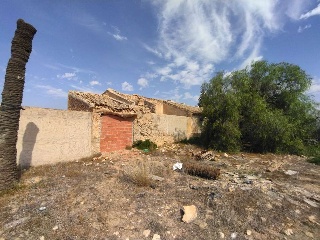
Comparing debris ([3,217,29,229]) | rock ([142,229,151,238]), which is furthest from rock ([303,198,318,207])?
debris ([3,217,29,229])

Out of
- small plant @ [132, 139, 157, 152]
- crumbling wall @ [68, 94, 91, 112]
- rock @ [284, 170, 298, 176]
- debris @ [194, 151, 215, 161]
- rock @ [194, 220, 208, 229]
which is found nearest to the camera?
rock @ [194, 220, 208, 229]

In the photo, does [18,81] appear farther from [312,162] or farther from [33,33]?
[312,162]

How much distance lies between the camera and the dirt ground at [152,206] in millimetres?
3977

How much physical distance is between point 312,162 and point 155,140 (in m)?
7.86

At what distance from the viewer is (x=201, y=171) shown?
7211 millimetres

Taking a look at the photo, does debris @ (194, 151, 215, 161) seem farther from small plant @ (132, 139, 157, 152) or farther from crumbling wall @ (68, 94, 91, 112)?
crumbling wall @ (68, 94, 91, 112)

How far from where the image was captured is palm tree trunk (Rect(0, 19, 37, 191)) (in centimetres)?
522

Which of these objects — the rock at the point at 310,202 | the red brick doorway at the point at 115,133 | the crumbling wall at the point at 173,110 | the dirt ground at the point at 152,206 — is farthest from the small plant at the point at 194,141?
the rock at the point at 310,202

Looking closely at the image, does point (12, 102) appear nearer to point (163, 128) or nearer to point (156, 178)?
point (156, 178)

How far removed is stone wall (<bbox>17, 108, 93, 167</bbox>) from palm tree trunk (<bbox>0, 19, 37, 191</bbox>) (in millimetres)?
1698

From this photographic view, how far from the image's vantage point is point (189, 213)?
4.49m

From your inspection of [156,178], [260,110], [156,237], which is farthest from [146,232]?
[260,110]

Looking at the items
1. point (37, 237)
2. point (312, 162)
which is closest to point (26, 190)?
point (37, 237)

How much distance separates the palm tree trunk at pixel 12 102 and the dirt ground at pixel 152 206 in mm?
490
